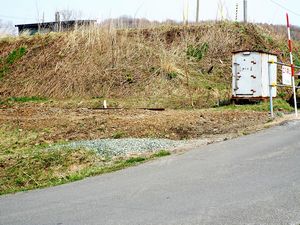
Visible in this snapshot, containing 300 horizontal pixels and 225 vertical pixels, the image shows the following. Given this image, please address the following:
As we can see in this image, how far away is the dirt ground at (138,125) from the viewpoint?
35.8 feet

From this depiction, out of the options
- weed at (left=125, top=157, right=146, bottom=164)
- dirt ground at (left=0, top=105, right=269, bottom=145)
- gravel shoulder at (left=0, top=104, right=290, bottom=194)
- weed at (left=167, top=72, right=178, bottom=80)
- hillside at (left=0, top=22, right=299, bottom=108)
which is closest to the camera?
gravel shoulder at (left=0, top=104, right=290, bottom=194)

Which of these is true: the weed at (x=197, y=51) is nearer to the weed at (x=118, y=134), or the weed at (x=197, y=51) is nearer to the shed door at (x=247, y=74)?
the shed door at (x=247, y=74)

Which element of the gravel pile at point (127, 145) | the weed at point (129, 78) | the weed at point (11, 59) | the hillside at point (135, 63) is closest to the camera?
the gravel pile at point (127, 145)

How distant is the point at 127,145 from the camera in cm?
931

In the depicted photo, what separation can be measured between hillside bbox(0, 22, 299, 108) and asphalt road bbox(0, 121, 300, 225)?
10532 millimetres

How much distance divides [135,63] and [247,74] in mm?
7248

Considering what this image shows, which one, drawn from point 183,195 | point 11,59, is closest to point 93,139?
point 183,195

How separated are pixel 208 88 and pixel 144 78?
10.2 ft

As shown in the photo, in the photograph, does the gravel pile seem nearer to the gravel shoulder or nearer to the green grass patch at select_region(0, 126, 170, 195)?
the gravel shoulder

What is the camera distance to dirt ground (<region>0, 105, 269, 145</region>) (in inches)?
430

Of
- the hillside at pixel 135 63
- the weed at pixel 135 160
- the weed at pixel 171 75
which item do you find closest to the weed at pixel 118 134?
the weed at pixel 135 160

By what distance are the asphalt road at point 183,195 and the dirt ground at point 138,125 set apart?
2.63 meters

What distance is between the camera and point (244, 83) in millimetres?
16234

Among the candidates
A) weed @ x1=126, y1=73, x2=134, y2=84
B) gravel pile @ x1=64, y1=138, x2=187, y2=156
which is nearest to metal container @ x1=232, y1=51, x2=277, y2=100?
weed @ x1=126, y1=73, x2=134, y2=84
